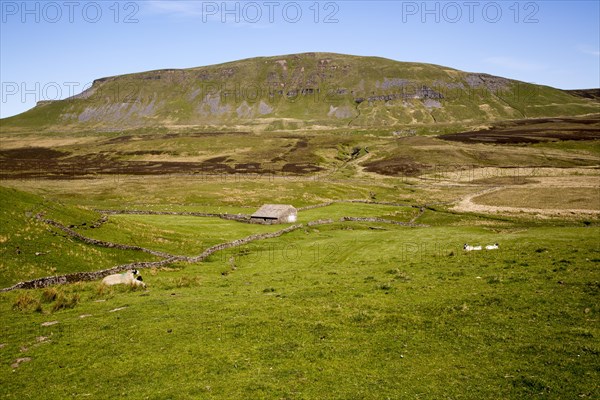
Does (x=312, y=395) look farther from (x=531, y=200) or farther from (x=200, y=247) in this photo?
(x=531, y=200)

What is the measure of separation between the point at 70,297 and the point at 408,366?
24328 mm

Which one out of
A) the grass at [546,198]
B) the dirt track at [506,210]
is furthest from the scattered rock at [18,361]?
the grass at [546,198]

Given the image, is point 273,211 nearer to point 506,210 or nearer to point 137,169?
point 506,210

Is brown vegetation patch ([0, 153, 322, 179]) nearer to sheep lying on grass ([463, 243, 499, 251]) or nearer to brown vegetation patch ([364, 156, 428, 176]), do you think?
brown vegetation patch ([364, 156, 428, 176])

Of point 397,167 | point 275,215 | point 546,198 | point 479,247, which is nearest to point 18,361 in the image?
point 479,247

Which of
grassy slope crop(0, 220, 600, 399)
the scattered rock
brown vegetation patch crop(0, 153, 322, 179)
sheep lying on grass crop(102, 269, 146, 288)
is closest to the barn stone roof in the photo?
grassy slope crop(0, 220, 600, 399)

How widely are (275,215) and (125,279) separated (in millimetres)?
39286

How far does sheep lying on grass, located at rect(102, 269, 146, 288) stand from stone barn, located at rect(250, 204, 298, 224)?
37.8 meters

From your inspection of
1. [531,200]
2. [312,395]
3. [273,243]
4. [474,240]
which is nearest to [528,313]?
[312,395]

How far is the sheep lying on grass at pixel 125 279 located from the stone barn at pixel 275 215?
37837 mm

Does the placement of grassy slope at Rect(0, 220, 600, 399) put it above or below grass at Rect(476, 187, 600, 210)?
below

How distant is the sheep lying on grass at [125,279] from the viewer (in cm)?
3441

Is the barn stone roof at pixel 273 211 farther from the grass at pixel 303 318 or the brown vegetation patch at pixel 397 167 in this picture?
the brown vegetation patch at pixel 397 167

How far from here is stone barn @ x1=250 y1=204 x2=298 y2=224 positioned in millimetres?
72688
